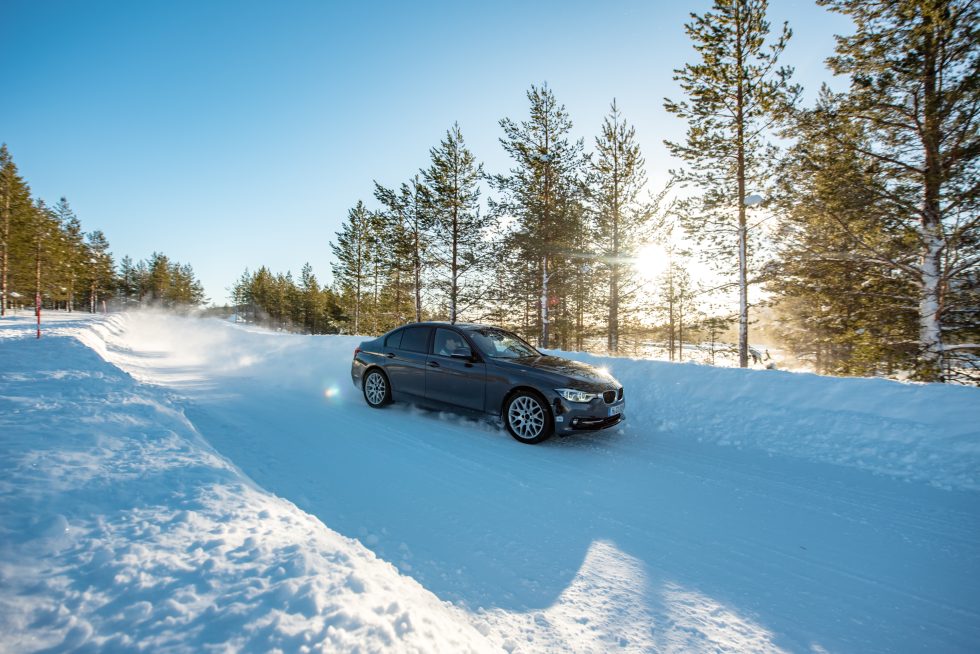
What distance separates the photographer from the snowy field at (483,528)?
1.63 meters

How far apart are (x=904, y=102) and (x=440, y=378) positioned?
13.3m

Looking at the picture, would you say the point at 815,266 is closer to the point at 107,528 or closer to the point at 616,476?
the point at 616,476

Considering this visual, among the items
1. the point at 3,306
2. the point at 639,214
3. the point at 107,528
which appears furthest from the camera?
the point at 3,306

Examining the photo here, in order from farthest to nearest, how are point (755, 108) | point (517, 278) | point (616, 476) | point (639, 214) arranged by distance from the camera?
point (517, 278), point (639, 214), point (755, 108), point (616, 476)

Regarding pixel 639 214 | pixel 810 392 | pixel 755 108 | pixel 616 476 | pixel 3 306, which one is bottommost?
pixel 616 476

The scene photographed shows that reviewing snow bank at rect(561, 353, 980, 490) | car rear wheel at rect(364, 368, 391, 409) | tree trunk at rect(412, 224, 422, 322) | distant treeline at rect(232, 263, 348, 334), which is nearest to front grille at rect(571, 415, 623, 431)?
snow bank at rect(561, 353, 980, 490)

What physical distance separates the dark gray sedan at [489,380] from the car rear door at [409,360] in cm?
2

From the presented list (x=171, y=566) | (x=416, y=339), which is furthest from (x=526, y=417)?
(x=171, y=566)

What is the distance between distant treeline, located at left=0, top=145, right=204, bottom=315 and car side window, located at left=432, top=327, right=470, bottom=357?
15625 millimetres

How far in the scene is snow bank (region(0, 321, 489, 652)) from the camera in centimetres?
140

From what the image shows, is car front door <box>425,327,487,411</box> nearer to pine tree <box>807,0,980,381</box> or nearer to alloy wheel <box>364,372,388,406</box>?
alloy wheel <box>364,372,388,406</box>

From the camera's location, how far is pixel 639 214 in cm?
1775

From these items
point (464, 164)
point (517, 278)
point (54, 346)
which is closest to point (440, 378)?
point (54, 346)

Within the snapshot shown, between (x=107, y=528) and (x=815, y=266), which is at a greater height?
(x=815, y=266)
